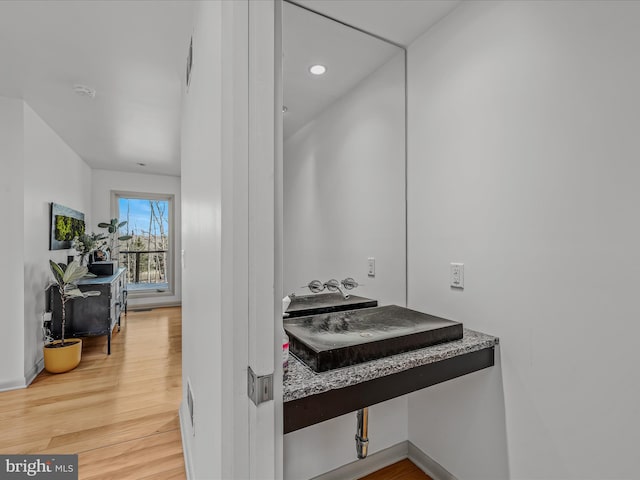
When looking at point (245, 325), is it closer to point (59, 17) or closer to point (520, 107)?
point (520, 107)

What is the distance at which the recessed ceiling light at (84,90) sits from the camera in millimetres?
2388

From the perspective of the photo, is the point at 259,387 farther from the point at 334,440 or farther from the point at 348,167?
the point at 348,167

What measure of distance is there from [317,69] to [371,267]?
1.10 m

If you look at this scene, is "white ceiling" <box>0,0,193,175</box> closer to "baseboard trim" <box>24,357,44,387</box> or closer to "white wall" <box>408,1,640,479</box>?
"white wall" <box>408,1,640,479</box>

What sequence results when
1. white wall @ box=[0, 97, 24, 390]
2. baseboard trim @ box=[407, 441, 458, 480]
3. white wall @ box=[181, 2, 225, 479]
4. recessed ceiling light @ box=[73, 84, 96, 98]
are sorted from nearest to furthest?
white wall @ box=[181, 2, 225, 479], baseboard trim @ box=[407, 441, 458, 480], recessed ceiling light @ box=[73, 84, 96, 98], white wall @ box=[0, 97, 24, 390]

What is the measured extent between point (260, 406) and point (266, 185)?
0.53 m

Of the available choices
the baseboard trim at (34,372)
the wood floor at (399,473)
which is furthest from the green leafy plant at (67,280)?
the wood floor at (399,473)

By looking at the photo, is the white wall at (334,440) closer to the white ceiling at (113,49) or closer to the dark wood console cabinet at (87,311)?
the white ceiling at (113,49)

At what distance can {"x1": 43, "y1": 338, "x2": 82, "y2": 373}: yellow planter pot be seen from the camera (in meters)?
2.89

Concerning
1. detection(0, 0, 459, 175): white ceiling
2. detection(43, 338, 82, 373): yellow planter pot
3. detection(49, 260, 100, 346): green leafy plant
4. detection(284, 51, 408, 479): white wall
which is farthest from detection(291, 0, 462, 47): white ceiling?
detection(43, 338, 82, 373): yellow planter pot

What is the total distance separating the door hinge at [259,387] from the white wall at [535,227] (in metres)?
1.07

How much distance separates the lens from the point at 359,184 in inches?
70.4

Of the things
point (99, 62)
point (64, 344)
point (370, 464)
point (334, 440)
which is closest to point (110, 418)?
point (64, 344)

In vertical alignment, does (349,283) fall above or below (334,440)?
above
